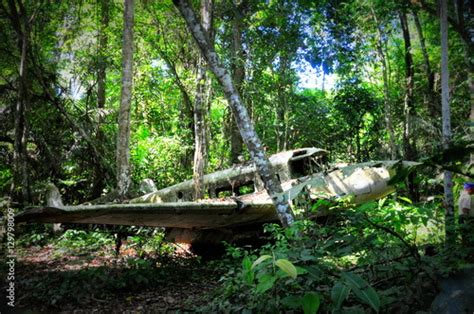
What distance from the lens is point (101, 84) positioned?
1274 cm

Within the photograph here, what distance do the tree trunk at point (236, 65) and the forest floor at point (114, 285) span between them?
6.37 m

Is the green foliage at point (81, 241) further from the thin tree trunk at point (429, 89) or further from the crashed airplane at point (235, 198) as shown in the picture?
the thin tree trunk at point (429, 89)

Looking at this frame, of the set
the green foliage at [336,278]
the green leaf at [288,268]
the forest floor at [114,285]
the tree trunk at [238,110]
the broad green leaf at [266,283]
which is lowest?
the forest floor at [114,285]

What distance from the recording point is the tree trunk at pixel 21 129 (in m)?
9.17

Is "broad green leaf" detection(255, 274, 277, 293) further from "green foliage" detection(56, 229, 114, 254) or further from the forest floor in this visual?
"green foliage" detection(56, 229, 114, 254)

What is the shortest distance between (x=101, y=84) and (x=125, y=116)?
542 cm

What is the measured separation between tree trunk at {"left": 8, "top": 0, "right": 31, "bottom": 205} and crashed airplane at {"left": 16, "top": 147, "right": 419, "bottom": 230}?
315 centimetres

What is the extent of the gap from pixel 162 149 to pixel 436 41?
11.3 m

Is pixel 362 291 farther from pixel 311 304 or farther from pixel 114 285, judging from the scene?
pixel 114 285

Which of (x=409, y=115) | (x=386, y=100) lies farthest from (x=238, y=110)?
(x=409, y=115)

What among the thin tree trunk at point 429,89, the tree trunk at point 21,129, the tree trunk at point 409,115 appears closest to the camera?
the tree trunk at point 21,129

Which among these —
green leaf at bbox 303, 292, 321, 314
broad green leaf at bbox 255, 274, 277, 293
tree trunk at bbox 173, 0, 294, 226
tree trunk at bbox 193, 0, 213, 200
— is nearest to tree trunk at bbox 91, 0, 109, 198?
tree trunk at bbox 193, 0, 213, 200

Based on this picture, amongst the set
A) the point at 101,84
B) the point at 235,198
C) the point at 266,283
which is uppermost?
the point at 101,84

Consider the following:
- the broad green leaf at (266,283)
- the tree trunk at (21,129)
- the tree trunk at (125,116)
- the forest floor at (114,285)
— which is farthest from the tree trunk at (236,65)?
the broad green leaf at (266,283)
